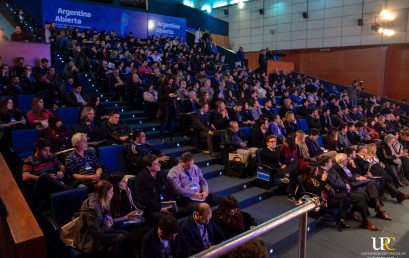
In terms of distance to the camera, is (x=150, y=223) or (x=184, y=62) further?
(x=184, y=62)

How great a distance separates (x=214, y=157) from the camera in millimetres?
5930

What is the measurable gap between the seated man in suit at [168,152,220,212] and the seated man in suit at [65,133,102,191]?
91 cm

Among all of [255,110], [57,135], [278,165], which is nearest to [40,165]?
[57,135]

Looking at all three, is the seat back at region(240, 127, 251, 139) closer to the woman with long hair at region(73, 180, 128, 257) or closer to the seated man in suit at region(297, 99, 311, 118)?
the seated man in suit at region(297, 99, 311, 118)

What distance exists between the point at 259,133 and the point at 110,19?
10263 mm

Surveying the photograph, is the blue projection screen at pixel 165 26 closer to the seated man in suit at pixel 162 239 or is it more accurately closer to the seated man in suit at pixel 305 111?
the seated man in suit at pixel 305 111

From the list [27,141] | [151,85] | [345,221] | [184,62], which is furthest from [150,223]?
[184,62]

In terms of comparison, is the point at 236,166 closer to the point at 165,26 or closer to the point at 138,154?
the point at 138,154

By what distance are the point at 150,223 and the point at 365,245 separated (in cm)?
272

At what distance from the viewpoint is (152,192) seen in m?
3.64

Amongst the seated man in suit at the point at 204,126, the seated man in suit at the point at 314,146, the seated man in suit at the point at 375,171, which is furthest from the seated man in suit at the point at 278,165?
the seated man in suit at the point at 375,171

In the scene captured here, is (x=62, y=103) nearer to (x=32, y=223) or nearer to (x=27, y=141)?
(x=27, y=141)

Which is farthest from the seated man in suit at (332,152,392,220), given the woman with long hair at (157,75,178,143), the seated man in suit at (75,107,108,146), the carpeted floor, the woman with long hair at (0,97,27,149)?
the woman with long hair at (0,97,27,149)

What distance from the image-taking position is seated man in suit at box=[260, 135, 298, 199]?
512cm
